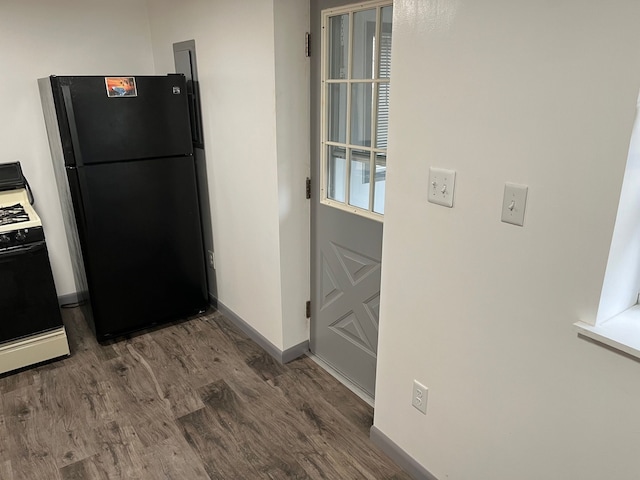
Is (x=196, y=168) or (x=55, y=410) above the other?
(x=196, y=168)

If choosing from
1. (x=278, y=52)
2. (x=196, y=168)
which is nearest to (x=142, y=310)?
(x=196, y=168)

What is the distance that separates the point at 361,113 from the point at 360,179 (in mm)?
295

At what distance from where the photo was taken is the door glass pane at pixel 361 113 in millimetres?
2020

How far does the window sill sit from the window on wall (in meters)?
1.03

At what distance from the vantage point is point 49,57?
2994 mm

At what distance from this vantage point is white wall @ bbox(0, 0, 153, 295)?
2.89m

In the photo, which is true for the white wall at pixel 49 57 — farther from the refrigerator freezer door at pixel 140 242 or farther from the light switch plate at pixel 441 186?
the light switch plate at pixel 441 186

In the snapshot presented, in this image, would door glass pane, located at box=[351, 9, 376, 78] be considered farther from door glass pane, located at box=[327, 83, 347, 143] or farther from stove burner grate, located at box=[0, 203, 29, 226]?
stove burner grate, located at box=[0, 203, 29, 226]

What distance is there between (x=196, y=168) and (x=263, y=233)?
2.88 ft

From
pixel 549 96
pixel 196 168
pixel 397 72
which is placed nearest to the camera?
pixel 549 96

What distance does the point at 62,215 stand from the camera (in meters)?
3.26

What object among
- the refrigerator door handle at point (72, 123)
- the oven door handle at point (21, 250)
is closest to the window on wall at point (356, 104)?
the refrigerator door handle at point (72, 123)

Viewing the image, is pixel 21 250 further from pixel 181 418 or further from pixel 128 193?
pixel 181 418

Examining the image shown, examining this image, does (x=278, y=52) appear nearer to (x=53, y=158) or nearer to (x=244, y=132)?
(x=244, y=132)
